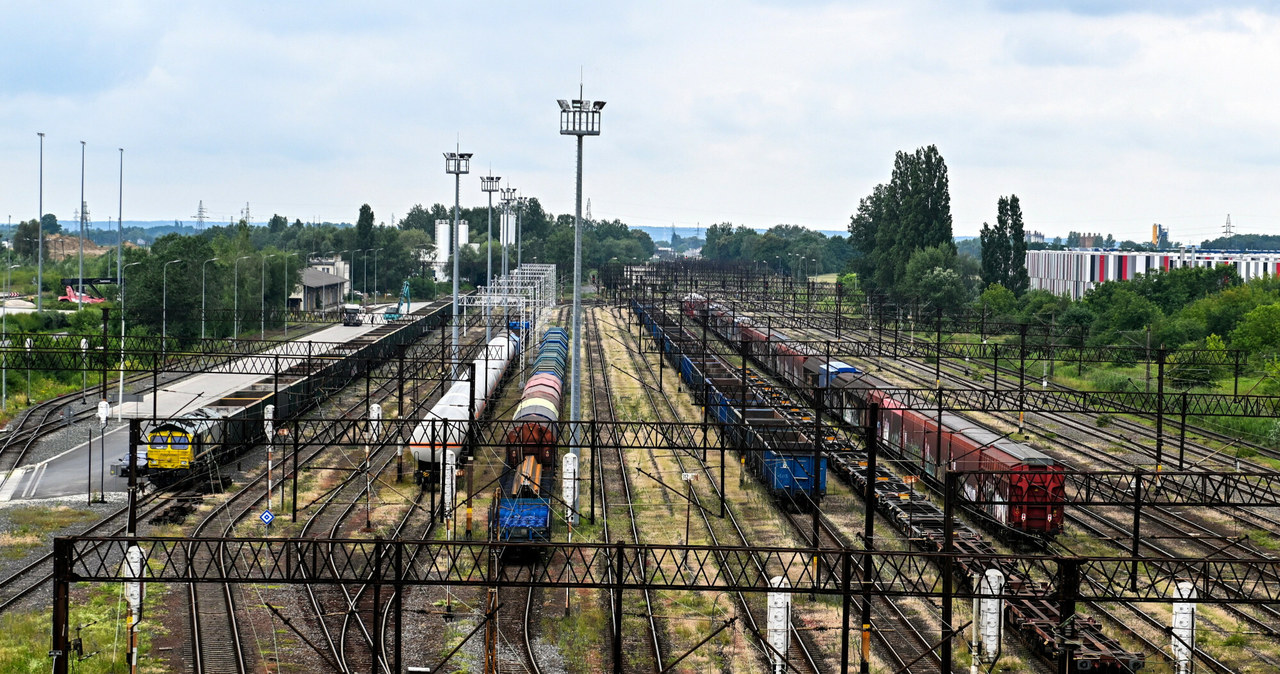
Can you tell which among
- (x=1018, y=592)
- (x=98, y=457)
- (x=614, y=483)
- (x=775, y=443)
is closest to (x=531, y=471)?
(x=614, y=483)

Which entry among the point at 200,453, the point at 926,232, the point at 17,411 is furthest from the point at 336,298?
the point at 200,453

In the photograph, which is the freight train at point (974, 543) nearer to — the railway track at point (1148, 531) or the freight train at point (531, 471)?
the railway track at point (1148, 531)

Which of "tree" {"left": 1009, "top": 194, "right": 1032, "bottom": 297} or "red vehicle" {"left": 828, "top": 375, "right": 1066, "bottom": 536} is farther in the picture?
"tree" {"left": 1009, "top": 194, "right": 1032, "bottom": 297}

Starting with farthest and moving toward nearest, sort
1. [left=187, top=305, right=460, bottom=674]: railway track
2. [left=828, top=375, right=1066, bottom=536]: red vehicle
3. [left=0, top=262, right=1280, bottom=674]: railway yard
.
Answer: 1. [left=828, top=375, right=1066, bottom=536]: red vehicle
2. [left=187, top=305, right=460, bottom=674]: railway track
3. [left=0, top=262, right=1280, bottom=674]: railway yard

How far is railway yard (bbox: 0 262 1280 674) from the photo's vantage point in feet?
66.7

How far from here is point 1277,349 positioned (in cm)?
5288

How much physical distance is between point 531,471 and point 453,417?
265 inches

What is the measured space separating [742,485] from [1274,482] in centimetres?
1724

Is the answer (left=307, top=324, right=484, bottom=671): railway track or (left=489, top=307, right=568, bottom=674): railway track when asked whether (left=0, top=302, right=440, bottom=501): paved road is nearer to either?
(left=307, top=324, right=484, bottom=671): railway track

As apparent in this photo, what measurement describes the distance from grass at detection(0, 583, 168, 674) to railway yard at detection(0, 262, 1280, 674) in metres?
0.11

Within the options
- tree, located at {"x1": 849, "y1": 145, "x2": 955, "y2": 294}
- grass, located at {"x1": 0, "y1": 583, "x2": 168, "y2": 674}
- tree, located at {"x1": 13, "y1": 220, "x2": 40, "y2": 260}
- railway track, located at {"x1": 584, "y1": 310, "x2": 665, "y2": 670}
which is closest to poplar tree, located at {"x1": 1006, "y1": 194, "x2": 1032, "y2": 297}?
tree, located at {"x1": 849, "y1": 145, "x2": 955, "y2": 294}

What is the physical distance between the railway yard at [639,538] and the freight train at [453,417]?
245mm

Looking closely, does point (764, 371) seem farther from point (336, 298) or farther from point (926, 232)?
point (336, 298)

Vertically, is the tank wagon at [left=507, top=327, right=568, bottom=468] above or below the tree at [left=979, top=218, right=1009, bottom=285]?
below
